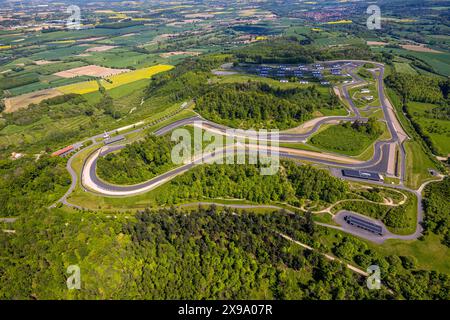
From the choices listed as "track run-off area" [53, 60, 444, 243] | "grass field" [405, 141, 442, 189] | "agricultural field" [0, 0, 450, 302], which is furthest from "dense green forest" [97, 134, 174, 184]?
"grass field" [405, 141, 442, 189]

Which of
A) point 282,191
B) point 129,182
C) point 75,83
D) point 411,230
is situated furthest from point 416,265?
point 75,83

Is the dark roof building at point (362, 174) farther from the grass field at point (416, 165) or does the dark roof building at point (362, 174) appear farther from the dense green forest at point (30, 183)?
the dense green forest at point (30, 183)

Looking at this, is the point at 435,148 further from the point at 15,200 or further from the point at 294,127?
the point at 15,200

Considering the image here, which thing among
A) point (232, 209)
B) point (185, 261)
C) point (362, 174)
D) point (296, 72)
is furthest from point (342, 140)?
point (296, 72)

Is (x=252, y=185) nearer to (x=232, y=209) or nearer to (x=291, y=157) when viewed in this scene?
(x=232, y=209)

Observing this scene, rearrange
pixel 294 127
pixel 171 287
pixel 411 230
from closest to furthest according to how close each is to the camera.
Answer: pixel 171 287 → pixel 411 230 → pixel 294 127
